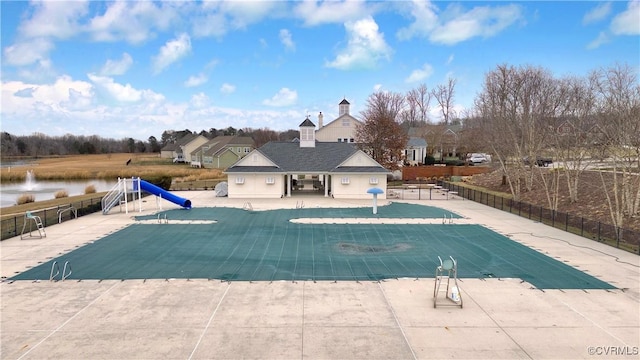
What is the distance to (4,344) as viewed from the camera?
9.23 meters

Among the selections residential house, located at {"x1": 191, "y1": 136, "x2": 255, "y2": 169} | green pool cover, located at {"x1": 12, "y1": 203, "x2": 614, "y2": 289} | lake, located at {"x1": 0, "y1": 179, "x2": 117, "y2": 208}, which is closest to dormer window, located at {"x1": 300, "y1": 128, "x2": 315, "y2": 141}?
green pool cover, located at {"x1": 12, "y1": 203, "x2": 614, "y2": 289}

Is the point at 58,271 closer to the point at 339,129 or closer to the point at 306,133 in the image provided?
the point at 306,133

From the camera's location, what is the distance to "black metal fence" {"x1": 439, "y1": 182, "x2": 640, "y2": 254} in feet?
61.7

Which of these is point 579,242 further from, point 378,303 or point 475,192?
point 475,192

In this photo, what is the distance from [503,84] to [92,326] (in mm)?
36093

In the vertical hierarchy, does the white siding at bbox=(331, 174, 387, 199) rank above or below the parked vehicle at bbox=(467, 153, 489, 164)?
below

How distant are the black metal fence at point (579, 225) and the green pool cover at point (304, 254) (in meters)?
4.57

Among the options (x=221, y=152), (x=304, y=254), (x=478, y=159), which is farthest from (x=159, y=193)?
(x=478, y=159)

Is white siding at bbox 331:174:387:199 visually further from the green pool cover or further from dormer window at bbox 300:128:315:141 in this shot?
the green pool cover

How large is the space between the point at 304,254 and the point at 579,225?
16.3m

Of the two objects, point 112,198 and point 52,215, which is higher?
point 112,198

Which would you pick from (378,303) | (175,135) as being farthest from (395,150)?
(175,135)

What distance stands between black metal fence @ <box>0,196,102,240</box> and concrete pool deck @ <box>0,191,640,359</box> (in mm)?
7135

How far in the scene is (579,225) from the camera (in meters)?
23.3
